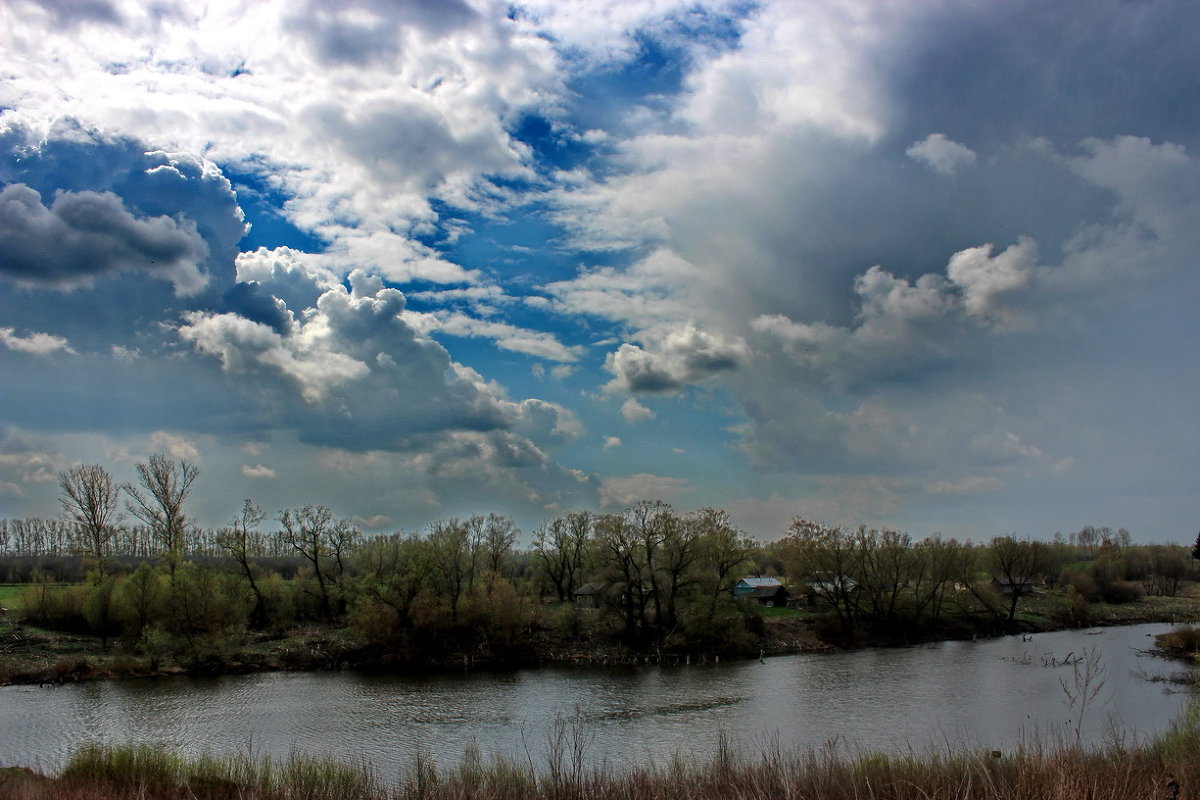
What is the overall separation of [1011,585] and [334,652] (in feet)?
246

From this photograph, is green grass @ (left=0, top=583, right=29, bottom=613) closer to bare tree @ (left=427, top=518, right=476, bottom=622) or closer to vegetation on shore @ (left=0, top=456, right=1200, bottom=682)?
vegetation on shore @ (left=0, top=456, right=1200, bottom=682)

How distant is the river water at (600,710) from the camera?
3044 cm

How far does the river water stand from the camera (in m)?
30.4

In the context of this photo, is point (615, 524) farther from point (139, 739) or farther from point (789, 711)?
point (139, 739)

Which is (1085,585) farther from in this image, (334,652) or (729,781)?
(729,781)

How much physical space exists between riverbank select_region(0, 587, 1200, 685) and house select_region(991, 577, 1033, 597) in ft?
24.4

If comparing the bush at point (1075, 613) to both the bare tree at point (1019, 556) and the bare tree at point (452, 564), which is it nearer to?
the bare tree at point (1019, 556)

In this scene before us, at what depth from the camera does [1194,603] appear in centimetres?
9925

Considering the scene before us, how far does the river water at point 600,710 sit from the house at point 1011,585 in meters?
28.4

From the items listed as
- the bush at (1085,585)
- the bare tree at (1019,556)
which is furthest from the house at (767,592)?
the bush at (1085,585)

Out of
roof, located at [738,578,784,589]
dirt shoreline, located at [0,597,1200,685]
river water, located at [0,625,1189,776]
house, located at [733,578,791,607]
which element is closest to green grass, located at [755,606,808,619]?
dirt shoreline, located at [0,597,1200,685]

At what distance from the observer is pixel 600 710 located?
3912cm

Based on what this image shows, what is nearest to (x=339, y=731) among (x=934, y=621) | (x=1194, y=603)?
(x=934, y=621)

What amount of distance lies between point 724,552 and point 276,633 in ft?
137
